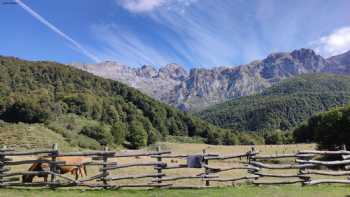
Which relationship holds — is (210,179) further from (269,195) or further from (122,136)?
(122,136)

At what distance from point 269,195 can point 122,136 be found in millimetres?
96220

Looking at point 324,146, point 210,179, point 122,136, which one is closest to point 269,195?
point 210,179

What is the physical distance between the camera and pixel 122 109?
150875mm

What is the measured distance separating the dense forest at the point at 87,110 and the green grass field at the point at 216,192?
71.9m

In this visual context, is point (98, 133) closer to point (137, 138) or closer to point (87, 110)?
point (137, 138)

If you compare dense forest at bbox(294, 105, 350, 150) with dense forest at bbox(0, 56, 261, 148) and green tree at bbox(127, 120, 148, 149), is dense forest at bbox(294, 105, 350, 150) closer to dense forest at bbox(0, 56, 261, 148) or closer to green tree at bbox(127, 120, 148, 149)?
dense forest at bbox(0, 56, 261, 148)

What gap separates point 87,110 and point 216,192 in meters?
118

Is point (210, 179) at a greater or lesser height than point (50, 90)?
lesser

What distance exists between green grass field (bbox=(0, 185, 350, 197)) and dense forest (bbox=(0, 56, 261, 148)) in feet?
236

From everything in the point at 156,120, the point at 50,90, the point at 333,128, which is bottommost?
the point at 333,128

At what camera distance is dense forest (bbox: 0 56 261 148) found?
105 m

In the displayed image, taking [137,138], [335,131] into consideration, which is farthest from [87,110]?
[335,131]

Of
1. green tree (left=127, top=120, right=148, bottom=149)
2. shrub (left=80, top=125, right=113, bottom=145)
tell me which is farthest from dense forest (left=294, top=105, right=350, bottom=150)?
green tree (left=127, top=120, right=148, bottom=149)

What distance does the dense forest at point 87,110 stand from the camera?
105125 mm
